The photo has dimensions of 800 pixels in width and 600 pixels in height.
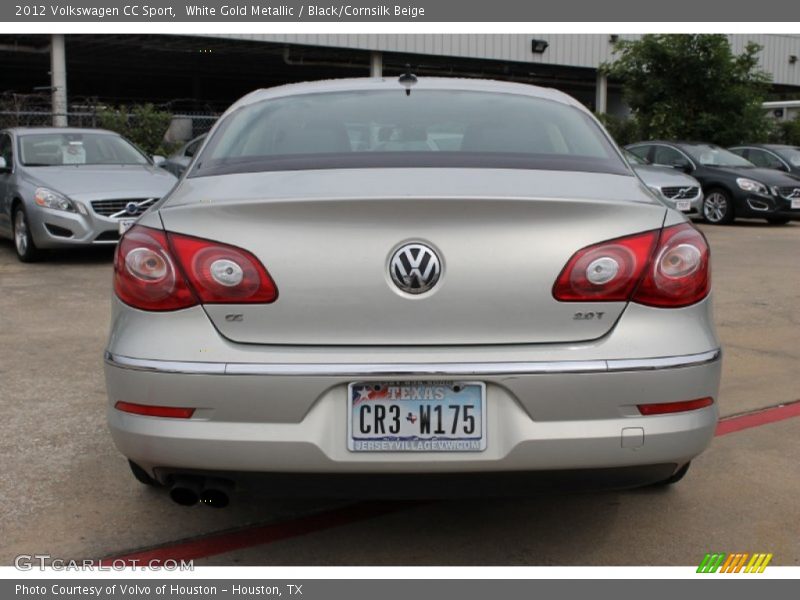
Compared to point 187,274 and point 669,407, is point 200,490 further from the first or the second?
point 669,407

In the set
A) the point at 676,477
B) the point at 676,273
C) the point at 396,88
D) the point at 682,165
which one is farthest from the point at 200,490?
the point at 682,165

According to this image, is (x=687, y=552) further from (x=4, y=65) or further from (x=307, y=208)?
(x=4, y=65)

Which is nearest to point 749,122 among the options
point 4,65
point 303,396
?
point 303,396

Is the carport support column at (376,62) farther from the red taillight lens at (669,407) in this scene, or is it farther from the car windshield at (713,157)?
the red taillight lens at (669,407)

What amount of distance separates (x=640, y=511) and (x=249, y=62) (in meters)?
29.1

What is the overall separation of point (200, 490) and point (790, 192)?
13.7 meters

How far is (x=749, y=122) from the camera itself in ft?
64.5

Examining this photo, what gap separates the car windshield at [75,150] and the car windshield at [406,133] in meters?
7.24

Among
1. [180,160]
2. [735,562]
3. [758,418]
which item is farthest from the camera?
[180,160]

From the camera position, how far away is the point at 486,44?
27.9 metres

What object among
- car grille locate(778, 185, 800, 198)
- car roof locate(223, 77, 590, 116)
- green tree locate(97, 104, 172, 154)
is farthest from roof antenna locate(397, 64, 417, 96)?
green tree locate(97, 104, 172, 154)

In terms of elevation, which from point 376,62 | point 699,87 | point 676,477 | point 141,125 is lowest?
point 676,477

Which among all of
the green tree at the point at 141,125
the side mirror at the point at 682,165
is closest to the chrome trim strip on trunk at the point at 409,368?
the side mirror at the point at 682,165

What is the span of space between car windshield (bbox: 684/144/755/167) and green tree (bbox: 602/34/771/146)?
12.5 feet
